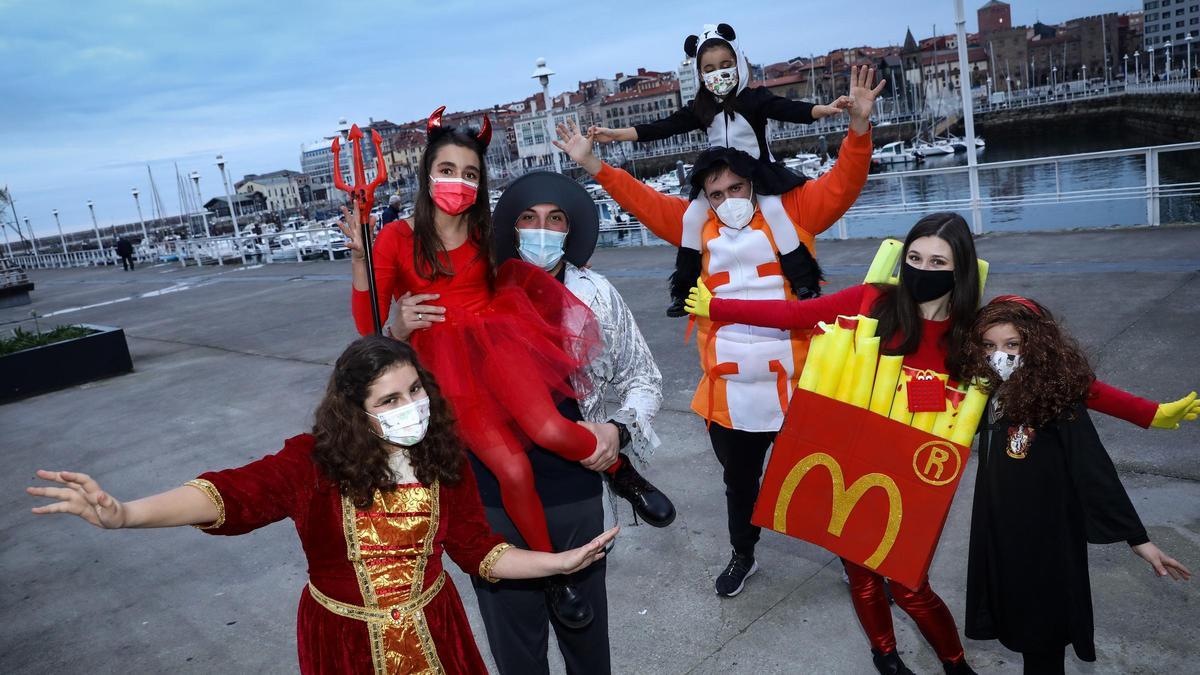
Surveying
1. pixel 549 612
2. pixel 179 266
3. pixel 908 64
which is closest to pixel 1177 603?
pixel 549 612

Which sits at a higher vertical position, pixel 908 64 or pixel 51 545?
pixel 908 64

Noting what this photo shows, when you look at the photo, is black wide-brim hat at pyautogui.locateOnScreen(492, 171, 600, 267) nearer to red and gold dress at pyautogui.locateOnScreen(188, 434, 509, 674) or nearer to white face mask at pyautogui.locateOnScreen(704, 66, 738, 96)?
red and gold dress at pyautogui.locateOnScreen(188, 434, 509, 674)

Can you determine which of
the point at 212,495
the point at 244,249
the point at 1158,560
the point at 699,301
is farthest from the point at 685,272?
the point at 244,249

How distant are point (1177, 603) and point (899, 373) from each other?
159 cm

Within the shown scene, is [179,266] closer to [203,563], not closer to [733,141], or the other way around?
[203,563]

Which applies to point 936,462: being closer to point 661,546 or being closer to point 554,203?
point 554,203

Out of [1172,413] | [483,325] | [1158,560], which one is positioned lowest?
[1158,560]

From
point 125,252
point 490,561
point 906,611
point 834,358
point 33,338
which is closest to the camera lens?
point 490,561

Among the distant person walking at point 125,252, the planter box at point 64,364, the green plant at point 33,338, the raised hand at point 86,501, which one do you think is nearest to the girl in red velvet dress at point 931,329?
the raised hand at point 86,501

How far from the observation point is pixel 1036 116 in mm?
76062

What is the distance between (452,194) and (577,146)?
0.97 meters

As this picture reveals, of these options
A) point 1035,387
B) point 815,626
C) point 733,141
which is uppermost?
point 733,141

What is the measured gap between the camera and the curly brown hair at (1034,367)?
2229 mm

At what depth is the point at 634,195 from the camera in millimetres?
3396
